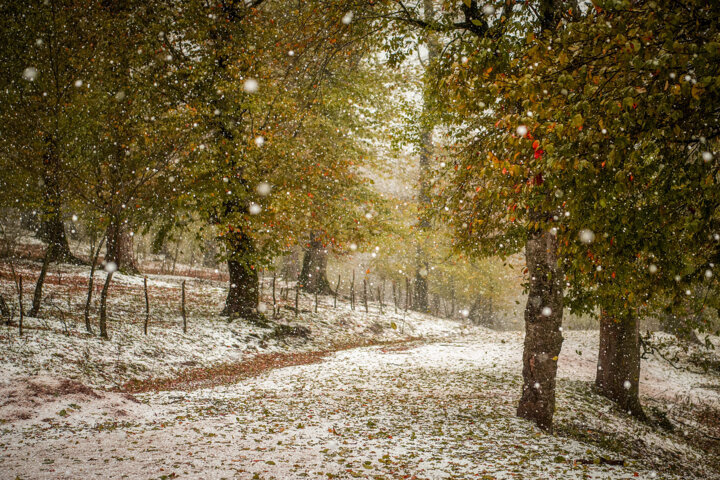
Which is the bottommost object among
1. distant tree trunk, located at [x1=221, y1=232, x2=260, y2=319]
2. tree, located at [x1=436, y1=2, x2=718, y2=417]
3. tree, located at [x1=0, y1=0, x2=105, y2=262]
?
distant tree trunk, located at [x1=221, y1=232, x2=260, y2=319]

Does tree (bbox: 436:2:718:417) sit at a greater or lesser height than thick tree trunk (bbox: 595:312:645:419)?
greater

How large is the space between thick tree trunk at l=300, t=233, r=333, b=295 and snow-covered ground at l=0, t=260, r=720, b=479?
8.33 meters

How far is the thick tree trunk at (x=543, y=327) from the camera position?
24.6 feet

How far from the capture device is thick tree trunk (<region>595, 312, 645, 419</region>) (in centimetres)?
1078

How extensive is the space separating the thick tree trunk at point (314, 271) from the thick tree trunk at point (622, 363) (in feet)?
51.3

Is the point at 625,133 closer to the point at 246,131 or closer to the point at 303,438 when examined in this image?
the point at 303,438

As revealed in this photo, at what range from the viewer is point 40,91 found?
1246 centimetres

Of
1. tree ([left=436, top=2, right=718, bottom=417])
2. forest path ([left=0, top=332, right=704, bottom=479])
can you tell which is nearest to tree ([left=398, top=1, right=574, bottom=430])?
tree ([left=436, top=2, right=718, bottom=417])

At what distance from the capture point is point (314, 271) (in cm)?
2448

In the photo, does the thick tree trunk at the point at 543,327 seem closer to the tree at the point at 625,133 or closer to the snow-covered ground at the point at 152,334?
the tree at the point at 625,133

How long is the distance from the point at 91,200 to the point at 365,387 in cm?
1001

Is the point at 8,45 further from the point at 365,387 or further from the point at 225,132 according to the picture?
the point at 365,387

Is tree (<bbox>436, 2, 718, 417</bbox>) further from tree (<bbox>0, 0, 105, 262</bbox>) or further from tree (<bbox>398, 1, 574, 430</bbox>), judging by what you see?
tree (<bbox>0, 0, 105, 262</bbox>)

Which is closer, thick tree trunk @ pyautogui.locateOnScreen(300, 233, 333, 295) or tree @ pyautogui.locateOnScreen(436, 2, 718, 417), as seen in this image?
tree @ pyautogui.locateOnScreen(436, 2, 718, 417)
